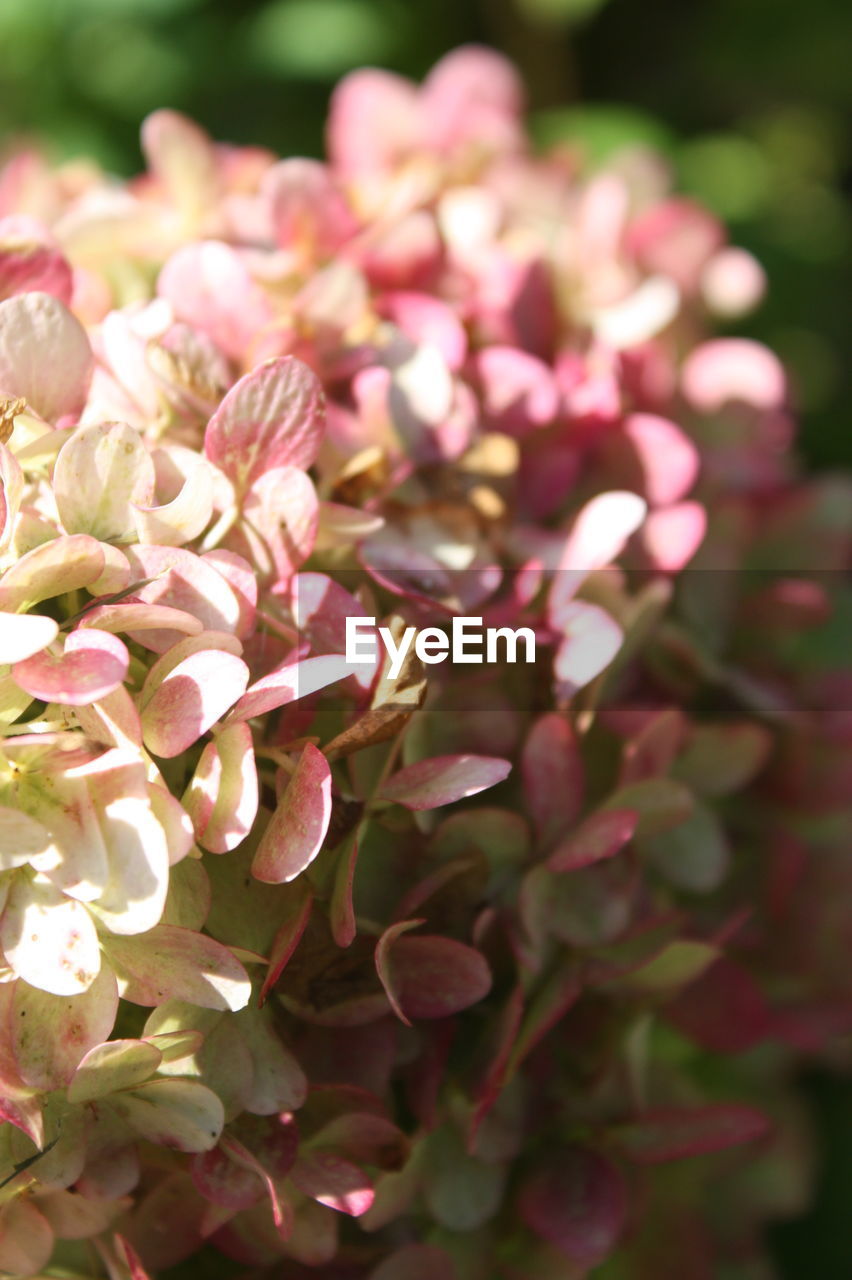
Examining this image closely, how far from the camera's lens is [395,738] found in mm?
270

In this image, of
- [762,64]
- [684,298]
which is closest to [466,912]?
[684,298]

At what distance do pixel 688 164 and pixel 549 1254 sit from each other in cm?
51

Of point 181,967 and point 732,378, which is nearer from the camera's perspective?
point 181,967

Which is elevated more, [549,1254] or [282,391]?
[282,391]

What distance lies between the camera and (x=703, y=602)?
0.39m

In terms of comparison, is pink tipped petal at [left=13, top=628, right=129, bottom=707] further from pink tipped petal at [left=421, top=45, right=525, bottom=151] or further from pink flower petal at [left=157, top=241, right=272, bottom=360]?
pink tipped petal at [left=421, top=45, right=525, bottom=151]

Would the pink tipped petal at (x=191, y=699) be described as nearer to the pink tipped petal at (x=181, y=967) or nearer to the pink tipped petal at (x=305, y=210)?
the pink tipped petal at (x=181, y=967)

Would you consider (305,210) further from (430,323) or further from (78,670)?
(78,670)

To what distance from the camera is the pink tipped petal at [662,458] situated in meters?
0.37

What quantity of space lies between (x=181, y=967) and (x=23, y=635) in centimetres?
7

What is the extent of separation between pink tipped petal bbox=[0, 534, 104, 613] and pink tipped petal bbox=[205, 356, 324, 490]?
5cm

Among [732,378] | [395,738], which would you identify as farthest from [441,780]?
[732,378]

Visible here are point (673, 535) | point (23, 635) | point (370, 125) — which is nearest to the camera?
point (23, 635)

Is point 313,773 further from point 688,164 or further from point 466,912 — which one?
point 688,164
